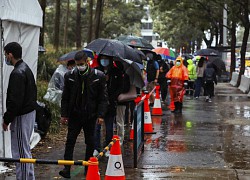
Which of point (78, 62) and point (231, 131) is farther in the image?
point (231, 131)

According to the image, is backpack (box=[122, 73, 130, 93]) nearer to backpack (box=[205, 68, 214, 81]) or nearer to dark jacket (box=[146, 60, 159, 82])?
dark jacket (box=[146, 60, 159, 82])

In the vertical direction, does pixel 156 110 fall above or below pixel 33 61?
below

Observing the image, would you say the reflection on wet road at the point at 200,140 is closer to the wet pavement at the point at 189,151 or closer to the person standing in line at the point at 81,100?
the wet pavement at the point at 189,151

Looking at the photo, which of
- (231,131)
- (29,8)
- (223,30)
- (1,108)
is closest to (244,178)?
(1,108)

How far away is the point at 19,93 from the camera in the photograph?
6984mm

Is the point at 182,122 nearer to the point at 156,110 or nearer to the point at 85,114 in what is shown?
the point at 156,110

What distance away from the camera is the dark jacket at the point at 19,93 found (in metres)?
6.97

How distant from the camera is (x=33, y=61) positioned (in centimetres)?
1051

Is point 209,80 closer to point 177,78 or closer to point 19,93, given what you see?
point 177,78

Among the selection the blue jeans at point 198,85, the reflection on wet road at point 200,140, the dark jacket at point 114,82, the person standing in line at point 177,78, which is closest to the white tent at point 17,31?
the dark jacket at point 114,82

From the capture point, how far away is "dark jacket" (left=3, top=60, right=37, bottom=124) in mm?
6969

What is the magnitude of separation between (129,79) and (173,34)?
67519 mm

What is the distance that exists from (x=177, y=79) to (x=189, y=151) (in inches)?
262

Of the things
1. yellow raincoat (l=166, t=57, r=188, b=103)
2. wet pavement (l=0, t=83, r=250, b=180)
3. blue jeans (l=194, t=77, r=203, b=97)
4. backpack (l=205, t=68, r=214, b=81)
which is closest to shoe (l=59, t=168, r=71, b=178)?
wet pavement (l=0, t=83, r=250, b=180)
